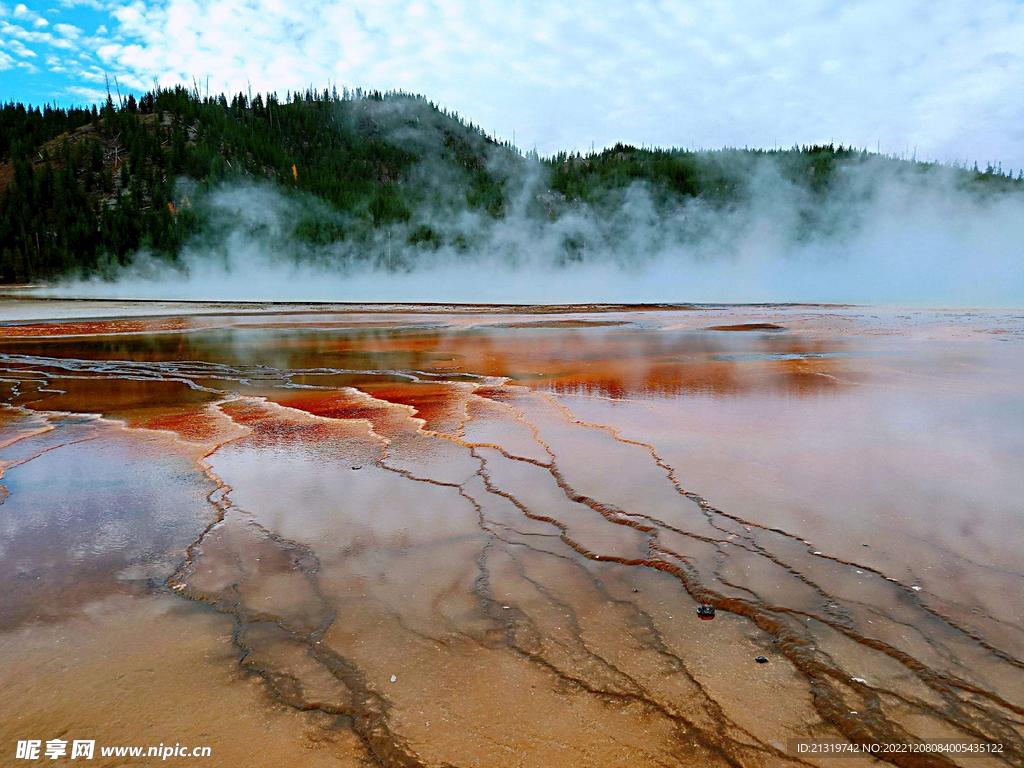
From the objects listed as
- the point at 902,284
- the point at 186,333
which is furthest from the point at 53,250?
the point at 902,284

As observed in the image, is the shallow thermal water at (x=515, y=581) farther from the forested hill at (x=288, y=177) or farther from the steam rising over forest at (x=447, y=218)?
the forested hill at (x=288, y=177)

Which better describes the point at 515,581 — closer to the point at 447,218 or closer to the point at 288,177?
the point at 447,218

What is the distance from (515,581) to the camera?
9.30ft

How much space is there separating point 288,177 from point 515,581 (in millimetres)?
97952

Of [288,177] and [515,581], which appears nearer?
[515,581]

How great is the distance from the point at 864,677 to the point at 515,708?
1.26m

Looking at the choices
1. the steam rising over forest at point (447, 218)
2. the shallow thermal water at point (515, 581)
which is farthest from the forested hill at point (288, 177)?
the shallow thermal water at point (515, 581)

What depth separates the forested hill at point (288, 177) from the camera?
6789 centimetres

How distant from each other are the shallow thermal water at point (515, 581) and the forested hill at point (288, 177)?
72.3 metres

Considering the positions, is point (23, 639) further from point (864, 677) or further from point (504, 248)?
point (504, 248)

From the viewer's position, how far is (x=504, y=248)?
8238 centimetres

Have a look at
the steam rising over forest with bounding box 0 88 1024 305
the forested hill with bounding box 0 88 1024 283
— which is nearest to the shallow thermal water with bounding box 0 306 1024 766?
the steam rising over forest with bounding box 0 88 1024 305

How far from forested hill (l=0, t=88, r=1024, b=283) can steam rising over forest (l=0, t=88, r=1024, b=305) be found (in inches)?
13.3

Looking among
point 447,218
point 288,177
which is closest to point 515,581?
point 447,218
